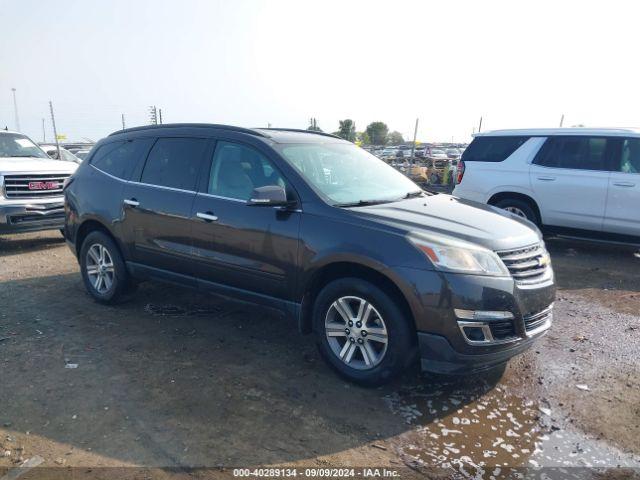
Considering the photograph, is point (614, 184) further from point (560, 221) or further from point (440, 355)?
point (440, 355)

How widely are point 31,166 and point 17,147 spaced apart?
1.35 meters

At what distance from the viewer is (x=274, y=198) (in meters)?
3.74

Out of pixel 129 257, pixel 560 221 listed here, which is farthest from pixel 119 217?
pixel 560 221

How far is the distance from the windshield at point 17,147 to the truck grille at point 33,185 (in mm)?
1364

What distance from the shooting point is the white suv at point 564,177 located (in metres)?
7.16

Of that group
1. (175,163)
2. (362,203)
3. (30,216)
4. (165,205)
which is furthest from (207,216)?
(30,216)

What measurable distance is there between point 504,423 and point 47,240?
27.2ft

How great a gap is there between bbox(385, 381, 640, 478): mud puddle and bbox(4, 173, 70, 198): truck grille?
6871 mm

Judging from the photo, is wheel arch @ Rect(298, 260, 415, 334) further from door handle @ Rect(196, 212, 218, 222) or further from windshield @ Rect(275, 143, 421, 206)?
door handle @ Rect(196, 212, 218, 222)

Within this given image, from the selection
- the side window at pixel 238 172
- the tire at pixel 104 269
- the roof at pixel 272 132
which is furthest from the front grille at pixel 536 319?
the tire at pixel 104 269

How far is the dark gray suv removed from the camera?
331cm

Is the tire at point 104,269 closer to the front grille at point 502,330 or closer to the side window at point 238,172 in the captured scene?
the side window at point 238,172

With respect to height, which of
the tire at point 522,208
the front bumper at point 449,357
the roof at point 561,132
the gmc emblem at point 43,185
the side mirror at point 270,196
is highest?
the roof at point 561,132

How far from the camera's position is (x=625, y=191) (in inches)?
280
